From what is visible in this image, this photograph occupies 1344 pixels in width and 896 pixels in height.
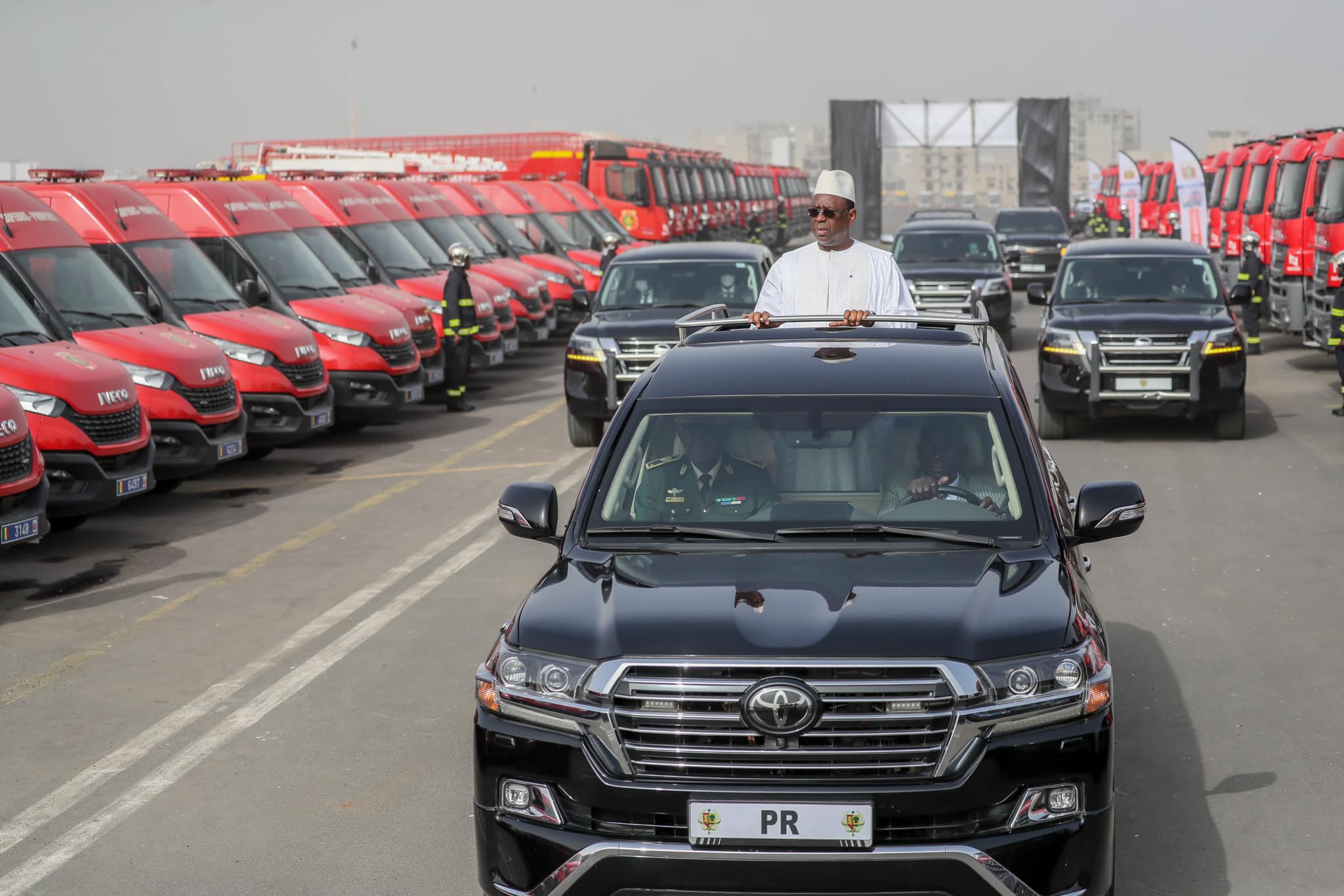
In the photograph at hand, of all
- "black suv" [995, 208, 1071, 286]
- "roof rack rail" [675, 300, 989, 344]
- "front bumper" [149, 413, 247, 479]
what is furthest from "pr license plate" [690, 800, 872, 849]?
"black suv" [995, 208, 1071, 286]

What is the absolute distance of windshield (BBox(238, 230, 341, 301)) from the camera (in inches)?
691

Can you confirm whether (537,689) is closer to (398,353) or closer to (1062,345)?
(1062,345)

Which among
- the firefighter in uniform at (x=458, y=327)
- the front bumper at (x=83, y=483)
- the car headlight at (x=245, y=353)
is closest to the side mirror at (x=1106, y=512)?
the front bumper at (x=83, y=483)

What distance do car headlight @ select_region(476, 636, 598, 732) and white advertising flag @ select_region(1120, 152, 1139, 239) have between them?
136 feet

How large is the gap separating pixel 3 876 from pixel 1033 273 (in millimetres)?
33143

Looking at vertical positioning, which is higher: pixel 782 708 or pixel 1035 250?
pixel 782 708

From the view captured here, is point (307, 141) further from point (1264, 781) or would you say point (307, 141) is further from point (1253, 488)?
point (1264, 781)

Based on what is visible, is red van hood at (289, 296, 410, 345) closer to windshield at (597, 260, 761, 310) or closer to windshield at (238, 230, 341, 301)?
windshield at (238, 230, 341, 301)

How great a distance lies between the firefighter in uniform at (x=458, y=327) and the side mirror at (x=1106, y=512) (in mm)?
14196

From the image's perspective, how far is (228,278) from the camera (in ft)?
56.5

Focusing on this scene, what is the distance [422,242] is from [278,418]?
792cm

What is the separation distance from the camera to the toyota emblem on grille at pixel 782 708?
4297mm

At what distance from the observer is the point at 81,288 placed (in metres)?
13.7

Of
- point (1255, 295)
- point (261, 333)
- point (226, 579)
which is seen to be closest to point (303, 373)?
point (261, 333)
